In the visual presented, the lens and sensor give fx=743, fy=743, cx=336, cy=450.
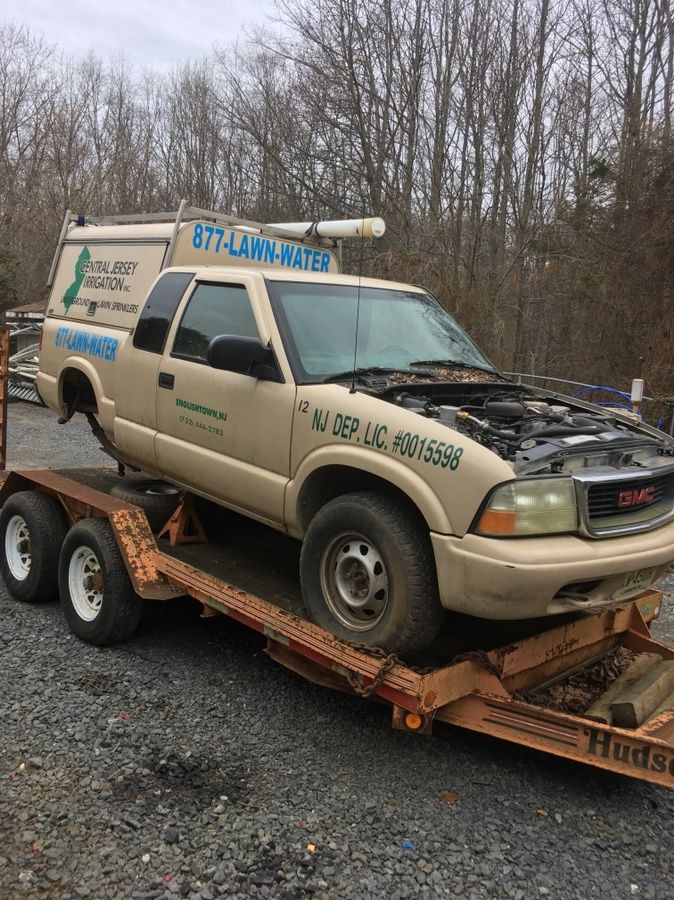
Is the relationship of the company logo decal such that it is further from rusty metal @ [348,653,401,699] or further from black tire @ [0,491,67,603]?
rusty metal @ [348,653,401,699]

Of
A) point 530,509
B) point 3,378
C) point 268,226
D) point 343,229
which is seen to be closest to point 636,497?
point 530,509

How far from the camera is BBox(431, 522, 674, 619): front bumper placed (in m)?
2.99

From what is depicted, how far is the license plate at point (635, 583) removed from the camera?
11.0 feet

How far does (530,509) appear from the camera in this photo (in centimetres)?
306

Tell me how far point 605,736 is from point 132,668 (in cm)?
271

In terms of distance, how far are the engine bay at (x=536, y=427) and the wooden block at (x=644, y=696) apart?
1060mm

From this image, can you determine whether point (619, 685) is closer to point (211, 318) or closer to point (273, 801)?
point (273, 801)

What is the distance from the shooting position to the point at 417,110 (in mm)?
17250

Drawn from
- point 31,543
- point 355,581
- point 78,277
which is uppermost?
point 78,277

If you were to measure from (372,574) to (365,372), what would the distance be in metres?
1.18

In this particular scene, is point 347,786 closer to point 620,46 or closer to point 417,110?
point 417,110

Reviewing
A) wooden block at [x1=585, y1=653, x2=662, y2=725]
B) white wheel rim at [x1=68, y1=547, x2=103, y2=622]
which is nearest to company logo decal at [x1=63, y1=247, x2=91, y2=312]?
white wheel rim at [x1=68, y1=547, x2=103, y2=622]

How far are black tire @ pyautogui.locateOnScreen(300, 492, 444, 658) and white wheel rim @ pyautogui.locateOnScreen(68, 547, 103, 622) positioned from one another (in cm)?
181

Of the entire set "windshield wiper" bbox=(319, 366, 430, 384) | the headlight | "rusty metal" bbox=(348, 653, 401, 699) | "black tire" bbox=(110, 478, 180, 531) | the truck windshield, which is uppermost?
the truck windshield
